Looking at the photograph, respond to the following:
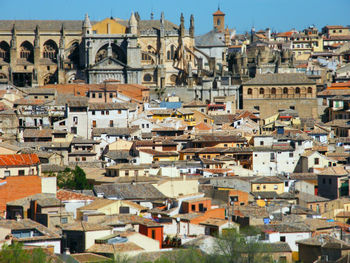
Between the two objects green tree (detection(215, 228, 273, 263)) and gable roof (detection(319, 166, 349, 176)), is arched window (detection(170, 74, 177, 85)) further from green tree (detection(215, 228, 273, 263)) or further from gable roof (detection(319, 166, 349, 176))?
green tree (detection(215, 228, 273, 263))

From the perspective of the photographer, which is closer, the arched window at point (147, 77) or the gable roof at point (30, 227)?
the gable roof at point (30, 227)

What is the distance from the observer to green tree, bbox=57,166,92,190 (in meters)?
50.6

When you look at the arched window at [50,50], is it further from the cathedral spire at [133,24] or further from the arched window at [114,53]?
the cathedral spire at [133,24]

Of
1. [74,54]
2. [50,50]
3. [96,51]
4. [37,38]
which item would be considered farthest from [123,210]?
[50,50]

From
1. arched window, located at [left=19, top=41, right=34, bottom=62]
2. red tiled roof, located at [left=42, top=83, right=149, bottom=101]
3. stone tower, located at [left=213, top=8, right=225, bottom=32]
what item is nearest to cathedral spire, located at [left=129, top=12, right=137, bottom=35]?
arched window, located at [left=19, top=41, right=34, bottom=62]

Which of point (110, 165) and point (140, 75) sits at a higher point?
point (140, 75)

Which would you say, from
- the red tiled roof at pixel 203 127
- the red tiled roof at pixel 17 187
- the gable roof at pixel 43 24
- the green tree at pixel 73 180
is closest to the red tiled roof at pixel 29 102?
the red tiled roof at pixel 203 127

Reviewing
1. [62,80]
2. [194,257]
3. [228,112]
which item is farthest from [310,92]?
[194,257]

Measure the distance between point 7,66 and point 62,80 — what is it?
20.1ft

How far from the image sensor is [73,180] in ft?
168

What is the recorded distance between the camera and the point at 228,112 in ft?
274

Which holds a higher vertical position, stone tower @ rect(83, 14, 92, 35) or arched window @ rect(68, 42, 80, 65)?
stone tower @ rect(83, 14, 92, 35)

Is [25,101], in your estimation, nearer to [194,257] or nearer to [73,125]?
[73,125]

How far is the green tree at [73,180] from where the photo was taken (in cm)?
5056
